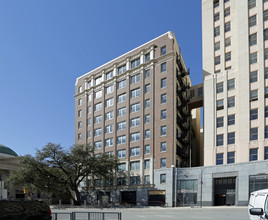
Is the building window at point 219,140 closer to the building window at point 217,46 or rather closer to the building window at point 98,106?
the building window at point 217,46

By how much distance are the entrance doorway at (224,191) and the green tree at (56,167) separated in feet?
66.4

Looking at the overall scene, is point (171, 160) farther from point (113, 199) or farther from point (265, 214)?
point (265, 214)

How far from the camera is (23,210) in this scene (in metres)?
12.1

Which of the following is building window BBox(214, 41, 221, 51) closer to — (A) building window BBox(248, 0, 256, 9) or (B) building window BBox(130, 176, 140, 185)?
(A) building window BBox(248, 0, 256, 9)

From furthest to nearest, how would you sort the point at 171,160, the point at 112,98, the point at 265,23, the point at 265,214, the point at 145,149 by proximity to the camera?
the point at 112,98 → the point at 145,149 → the point at 171,160 → the point at 265,23 → the point at 265,214

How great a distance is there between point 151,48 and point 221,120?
72.4ft

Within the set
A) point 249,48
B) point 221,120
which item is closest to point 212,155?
point 221,120

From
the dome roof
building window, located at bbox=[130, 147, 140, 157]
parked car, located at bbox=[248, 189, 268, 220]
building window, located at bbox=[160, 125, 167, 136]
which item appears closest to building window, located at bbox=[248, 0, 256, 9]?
building window, located at bbox=[160, 125, 167, 136]

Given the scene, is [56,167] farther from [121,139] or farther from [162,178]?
[162,178]

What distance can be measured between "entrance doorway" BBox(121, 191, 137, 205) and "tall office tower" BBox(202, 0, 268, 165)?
57.6ft

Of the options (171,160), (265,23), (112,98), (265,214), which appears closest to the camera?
(265,214)

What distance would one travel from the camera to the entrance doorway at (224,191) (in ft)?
163

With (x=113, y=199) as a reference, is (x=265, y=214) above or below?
above

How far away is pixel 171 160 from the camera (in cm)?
5700
